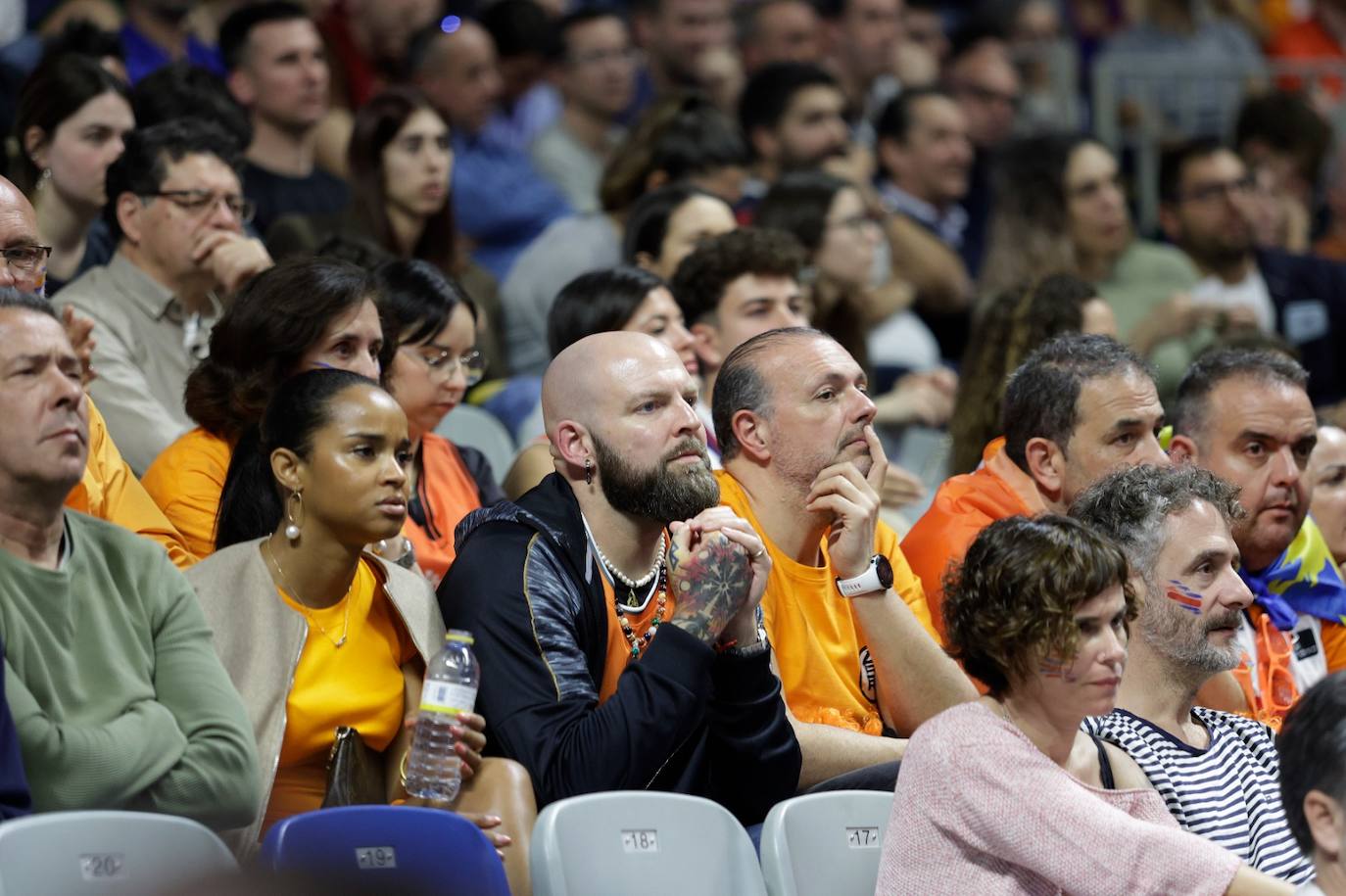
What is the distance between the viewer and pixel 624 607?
3975mm

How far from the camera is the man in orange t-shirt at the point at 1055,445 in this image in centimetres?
468

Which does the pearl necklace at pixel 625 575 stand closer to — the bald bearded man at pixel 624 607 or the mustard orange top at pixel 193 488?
the bald bearded man at pixel 624 607

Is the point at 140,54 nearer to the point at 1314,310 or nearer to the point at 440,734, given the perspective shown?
the point at 440,734

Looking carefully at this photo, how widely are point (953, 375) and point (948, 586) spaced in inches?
141

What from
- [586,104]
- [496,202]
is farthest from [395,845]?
[586,104]

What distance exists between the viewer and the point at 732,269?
18.5 ft

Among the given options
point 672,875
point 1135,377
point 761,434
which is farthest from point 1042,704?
point 1135,377

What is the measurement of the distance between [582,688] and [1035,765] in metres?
0.92

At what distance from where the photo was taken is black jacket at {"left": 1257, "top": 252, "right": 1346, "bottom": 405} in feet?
25.8

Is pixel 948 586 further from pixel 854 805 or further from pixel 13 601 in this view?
pixel 13 601

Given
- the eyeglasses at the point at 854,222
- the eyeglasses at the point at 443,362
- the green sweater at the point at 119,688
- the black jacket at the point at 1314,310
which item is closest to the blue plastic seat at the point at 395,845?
the green sweater at the point at 119,688

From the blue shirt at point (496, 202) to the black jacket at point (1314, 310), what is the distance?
2.99 meters

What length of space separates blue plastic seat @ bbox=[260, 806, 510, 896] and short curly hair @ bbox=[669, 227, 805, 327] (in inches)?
105

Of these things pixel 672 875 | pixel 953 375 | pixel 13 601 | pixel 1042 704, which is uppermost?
pixel 13 601
